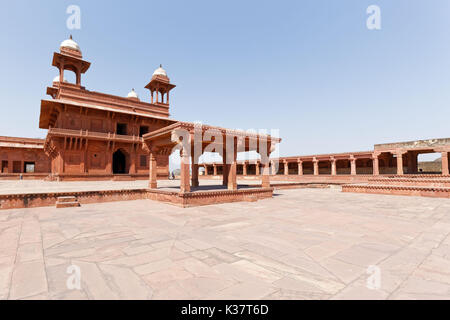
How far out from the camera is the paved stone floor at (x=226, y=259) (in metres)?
2.08

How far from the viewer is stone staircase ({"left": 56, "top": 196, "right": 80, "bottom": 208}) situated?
7.29 metres

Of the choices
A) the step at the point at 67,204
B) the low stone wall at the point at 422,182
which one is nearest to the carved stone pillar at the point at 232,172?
the step at the point at 67,204

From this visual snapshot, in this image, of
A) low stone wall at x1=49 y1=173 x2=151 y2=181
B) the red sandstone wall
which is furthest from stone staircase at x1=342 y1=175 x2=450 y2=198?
the red sandstone wall

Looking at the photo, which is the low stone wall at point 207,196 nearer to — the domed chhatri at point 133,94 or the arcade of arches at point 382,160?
the arcade of arches at point 382,160

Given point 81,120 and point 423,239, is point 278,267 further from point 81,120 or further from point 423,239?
point 81,120

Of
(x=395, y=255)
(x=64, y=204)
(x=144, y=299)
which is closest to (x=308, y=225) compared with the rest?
(x=395, y=255)

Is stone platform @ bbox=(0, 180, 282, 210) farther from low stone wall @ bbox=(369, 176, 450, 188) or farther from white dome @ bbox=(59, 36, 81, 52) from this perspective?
white dome @ bbox=(59, 36, 81, 52)

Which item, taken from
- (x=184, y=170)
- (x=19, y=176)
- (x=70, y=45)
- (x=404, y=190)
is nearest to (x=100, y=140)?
(x=70, y=45)

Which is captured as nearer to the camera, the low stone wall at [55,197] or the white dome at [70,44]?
the low stone wall at [55,197]

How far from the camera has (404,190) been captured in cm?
1098

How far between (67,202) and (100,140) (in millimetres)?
14087

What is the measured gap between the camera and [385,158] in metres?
26.1

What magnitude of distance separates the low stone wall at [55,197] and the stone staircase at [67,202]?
278mm

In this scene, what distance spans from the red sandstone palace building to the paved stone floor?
16033 millimetres
